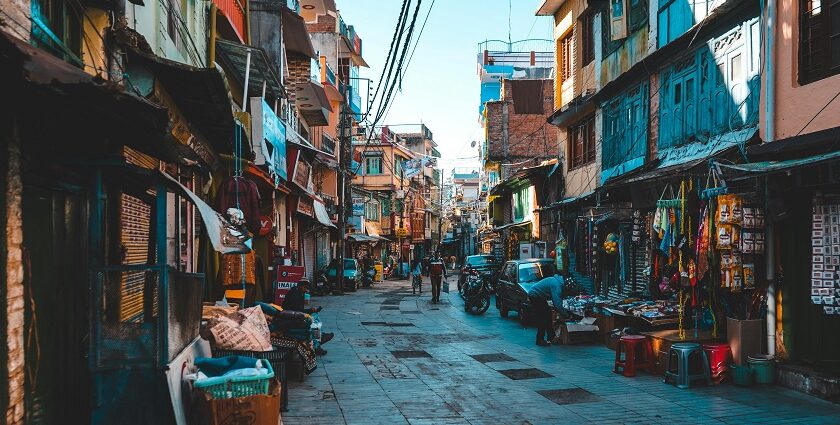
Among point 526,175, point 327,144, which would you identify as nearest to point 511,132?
point 327,144

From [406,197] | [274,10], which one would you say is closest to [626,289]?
[274,10]

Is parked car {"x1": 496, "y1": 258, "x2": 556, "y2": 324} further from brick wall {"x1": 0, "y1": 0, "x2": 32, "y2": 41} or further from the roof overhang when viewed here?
brick wall {"x1": 0, "y1": 0, "x2": 32, "y2": 41}

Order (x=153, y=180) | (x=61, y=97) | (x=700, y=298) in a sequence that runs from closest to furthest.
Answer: (x=61, y=97) → (x=153, y=180) → (x=700, y=298)

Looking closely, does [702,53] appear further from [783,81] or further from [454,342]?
[454,342]

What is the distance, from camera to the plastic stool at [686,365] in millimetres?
10227

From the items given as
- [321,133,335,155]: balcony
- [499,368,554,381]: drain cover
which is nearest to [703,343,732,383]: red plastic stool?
[499,368,554,381]: drain cover

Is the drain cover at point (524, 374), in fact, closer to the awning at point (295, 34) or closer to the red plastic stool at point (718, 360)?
the red plastic stool at point (718, 360)

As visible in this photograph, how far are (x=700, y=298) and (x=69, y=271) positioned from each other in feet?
30.0

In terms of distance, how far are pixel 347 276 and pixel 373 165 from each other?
92.4 ft

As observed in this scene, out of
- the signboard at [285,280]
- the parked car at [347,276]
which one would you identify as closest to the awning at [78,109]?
the signboard at [285,280]

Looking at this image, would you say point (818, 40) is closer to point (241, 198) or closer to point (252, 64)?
point (241, 198)

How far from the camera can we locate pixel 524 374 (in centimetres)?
1160

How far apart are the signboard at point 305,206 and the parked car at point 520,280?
31.9 ft

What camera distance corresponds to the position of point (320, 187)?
37906 millimetres
